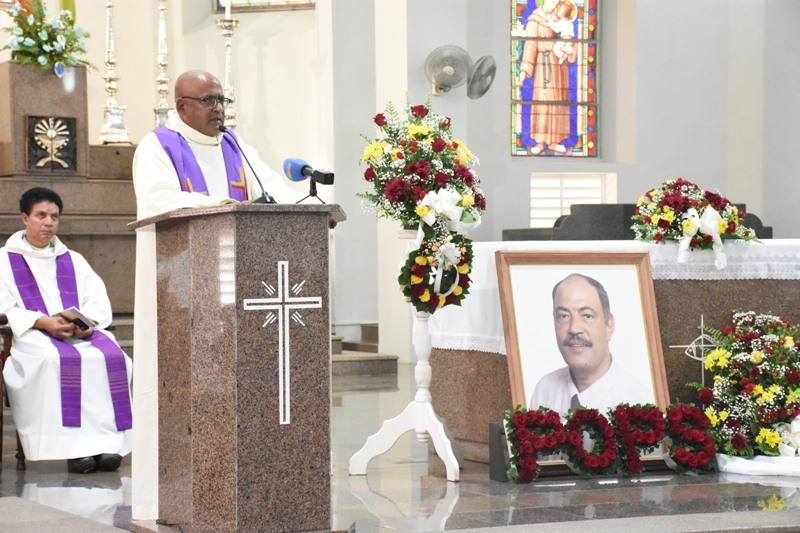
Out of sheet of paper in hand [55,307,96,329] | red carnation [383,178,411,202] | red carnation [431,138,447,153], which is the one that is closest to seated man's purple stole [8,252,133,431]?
sheet of paper in hand [55,307,96,329]

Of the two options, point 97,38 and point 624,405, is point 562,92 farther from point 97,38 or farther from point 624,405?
point 624,405

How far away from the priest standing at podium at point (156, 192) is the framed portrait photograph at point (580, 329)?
1.67 m

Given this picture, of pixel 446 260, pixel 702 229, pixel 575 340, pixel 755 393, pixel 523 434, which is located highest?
pixel 702 229

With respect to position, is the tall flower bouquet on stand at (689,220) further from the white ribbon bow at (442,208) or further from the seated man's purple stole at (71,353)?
the seated man's purple stole at (71,353)

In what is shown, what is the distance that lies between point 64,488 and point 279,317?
2.41 m

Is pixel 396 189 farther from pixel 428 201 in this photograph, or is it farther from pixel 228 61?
pixel 228 61

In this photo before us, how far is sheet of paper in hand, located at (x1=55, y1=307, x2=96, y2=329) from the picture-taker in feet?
23.0

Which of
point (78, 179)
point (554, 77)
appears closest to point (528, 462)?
point (78, 179)

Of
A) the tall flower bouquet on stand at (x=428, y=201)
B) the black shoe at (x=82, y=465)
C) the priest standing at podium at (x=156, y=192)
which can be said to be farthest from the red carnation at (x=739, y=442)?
the black shoe at (x=82, y=465)

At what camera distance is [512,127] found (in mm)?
12727

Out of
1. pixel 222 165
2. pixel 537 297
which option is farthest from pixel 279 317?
pixel 537 297

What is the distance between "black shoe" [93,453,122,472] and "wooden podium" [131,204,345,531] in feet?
8.03

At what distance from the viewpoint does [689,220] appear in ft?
21.3

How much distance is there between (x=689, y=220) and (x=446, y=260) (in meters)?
1.38
